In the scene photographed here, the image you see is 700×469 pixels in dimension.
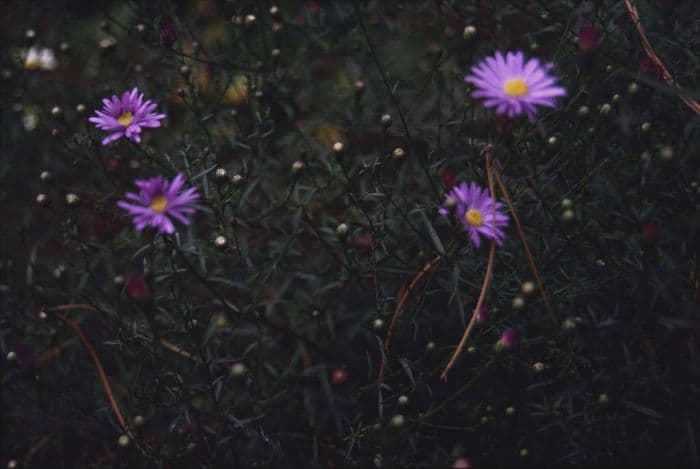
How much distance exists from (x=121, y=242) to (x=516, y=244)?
1.52 m

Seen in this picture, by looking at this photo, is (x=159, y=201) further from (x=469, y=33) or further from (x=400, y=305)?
(x=469, y=33)

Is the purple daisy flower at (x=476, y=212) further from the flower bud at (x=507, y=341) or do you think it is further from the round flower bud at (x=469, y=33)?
the round flower bud at (x=469, y=33)

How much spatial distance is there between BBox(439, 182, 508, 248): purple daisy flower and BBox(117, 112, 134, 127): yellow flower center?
0.96 metres

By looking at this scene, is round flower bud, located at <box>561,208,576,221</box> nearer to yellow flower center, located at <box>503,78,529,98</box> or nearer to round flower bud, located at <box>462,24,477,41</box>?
yellow flower center, located at <box>503,78,529,98</box>

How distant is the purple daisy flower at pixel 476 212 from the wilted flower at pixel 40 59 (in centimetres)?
249

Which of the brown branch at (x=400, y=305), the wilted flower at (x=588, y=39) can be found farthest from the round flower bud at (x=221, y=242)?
the wilted flower at (x=588, y=39)

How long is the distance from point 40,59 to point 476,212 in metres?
2.69

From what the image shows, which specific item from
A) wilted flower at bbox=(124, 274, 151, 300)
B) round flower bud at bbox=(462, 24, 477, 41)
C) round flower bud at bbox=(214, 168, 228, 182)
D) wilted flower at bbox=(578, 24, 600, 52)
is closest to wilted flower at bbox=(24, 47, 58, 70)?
round flower bud at bbox=(214, 168, 228, 182)

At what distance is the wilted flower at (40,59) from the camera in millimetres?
3110

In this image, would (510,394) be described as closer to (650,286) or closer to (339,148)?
(650,286)

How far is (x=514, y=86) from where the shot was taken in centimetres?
154

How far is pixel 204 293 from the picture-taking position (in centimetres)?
279

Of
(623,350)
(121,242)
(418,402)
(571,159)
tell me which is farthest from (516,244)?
(121,242)

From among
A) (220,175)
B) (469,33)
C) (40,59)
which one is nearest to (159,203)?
(220,175)
